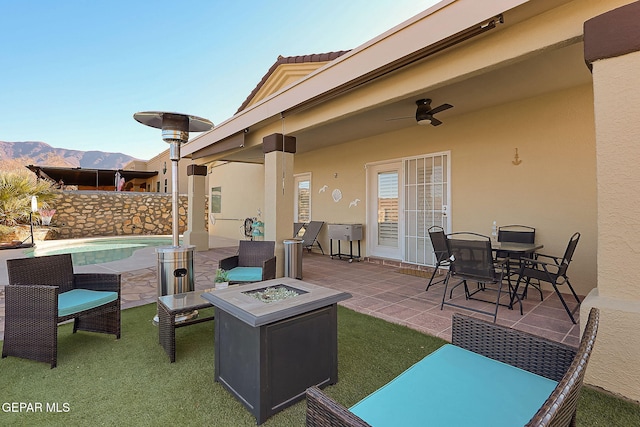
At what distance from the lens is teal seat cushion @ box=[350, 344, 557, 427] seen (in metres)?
1.14

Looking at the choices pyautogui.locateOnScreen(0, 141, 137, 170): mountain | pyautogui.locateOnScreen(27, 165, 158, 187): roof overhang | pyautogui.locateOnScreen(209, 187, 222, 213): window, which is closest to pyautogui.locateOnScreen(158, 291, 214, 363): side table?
pyautogui.locateOnScreen(209, 187, 222, 213): window

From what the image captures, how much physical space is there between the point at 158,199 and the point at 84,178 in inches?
393

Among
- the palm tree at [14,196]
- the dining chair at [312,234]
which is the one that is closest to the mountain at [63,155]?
the palm tree at [14,196]

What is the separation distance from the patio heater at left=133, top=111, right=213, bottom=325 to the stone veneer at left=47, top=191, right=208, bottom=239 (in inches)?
410

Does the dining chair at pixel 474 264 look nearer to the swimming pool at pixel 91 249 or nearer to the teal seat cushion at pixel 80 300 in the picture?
the teal seat cushion at pixel 80 300

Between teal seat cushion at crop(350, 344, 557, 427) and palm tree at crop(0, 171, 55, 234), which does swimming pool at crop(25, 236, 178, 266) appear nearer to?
palm tree at crop(0, 171, 55, 234)

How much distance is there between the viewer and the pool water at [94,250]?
757 centimetres

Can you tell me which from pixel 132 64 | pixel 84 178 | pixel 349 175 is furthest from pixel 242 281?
pixel 84 178

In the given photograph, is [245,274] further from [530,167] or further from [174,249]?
[530,167]

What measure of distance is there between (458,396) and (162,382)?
79.0 inches

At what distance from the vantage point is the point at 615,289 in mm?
2117

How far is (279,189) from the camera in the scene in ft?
17.8

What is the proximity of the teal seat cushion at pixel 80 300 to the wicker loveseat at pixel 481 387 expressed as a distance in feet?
Result: 8.43

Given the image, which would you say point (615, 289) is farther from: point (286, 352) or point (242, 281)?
point (242, 281)
